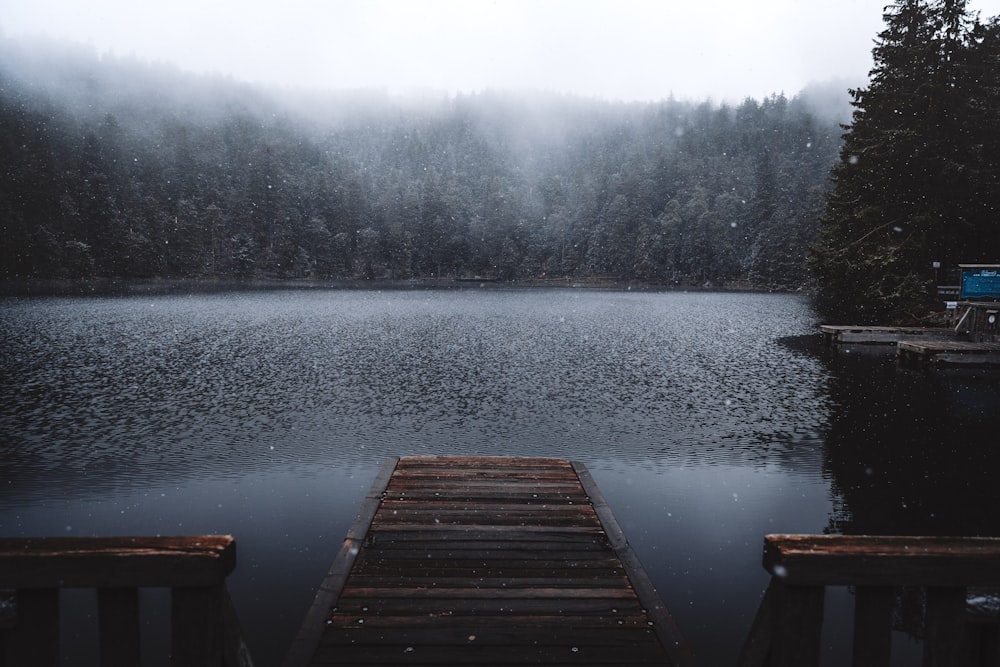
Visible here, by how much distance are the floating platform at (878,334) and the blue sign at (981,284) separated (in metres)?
4.31

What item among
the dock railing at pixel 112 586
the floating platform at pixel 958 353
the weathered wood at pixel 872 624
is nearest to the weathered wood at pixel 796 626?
the weathered wood at pixel 872 624

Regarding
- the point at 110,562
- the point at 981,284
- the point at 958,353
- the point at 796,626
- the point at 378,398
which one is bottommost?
the point at 378,398

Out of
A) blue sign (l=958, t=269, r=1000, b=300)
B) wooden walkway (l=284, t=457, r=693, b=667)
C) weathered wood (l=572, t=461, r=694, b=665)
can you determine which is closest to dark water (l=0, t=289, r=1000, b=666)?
weathered wood (l=572, t=461, r=694, b=665)

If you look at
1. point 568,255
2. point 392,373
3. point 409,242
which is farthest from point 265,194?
point 392,373

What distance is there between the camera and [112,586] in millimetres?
2926

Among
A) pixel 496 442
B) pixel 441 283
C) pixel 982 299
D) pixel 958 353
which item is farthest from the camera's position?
pixel 441 283

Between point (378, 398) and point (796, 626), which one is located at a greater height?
point (796, 626)

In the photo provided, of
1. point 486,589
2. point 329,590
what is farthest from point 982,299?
point 329,590

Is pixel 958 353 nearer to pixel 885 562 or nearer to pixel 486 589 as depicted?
pixel 486 589

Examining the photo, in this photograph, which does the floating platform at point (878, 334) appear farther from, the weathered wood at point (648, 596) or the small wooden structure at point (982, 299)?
the weathered wood at point (648, 596)

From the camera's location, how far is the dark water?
372 inches

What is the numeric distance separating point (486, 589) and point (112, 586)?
→ 3.60m

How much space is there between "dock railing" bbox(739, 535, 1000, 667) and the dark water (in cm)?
422

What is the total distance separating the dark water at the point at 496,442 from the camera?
9.46 meters
